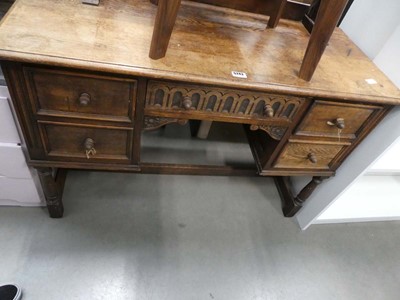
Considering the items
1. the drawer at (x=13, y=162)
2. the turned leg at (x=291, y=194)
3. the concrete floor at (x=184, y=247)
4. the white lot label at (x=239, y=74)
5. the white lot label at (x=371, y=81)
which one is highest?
the white lot label at (x=371, y=81)

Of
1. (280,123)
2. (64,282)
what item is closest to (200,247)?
(64,282)

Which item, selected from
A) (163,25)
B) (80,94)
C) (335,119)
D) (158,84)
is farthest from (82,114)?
(335,119)

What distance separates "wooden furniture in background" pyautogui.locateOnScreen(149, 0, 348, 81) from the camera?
0.70m

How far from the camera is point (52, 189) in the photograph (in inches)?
42.8

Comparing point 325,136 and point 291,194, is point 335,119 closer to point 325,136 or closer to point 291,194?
point 325,136

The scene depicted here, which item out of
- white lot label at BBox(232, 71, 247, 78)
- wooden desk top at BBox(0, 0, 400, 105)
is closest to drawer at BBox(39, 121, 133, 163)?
wooden desk top at BBox(0, 0, 400, 105)

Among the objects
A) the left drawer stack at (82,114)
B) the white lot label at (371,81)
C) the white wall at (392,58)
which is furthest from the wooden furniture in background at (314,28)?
the white wall at (392,58)

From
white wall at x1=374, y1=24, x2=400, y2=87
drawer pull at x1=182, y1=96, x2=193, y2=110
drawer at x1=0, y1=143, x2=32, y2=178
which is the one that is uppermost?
white wall at x1=374, y1=24, x2=400, y2=87

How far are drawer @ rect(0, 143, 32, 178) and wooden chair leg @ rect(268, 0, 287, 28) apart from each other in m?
1.03

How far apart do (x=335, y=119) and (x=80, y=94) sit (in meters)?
0.84

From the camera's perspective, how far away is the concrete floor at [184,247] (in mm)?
1110

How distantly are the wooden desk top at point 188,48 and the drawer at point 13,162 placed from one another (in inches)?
16.9

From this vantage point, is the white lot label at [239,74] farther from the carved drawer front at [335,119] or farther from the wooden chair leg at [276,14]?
the wooden chair leg at [276,14]

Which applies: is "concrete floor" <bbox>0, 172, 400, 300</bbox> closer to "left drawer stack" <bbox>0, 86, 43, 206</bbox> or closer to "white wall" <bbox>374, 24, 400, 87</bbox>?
"left drawer stack" <bbox>0, 86, 43, 206</bbox>
